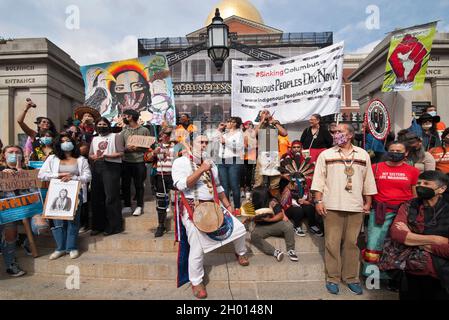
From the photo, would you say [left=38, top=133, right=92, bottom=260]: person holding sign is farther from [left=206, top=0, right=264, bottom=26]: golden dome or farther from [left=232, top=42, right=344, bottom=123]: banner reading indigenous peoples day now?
[left=206, top=0, right=264, bottom=26]: golden dome

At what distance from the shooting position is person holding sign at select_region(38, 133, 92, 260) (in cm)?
421

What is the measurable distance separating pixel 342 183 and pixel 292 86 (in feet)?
13.8

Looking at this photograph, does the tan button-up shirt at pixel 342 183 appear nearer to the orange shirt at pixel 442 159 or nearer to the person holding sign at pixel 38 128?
the orange shirt at pixel 442 159

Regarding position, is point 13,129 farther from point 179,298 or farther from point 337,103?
point 337,103

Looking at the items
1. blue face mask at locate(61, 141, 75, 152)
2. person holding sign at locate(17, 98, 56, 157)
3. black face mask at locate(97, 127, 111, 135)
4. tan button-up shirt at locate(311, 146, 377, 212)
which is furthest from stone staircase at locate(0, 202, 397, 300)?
person holding sign at locate(17, 98, 56, 157)

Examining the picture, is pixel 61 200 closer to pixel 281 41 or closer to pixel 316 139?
pixel 316 139

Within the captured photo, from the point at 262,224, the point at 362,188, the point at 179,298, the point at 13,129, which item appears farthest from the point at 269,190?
the point at 13,129

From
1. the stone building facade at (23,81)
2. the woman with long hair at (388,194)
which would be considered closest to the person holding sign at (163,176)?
the woman with long hair at (388,194)

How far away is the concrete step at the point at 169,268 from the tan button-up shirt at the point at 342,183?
102cm

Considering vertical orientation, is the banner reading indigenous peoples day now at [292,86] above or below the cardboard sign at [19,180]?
above

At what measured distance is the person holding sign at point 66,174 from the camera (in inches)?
166

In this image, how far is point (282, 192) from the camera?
5.02m

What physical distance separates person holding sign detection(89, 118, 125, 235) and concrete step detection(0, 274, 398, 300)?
1.01 meters

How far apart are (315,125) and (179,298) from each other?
3.84 metres
